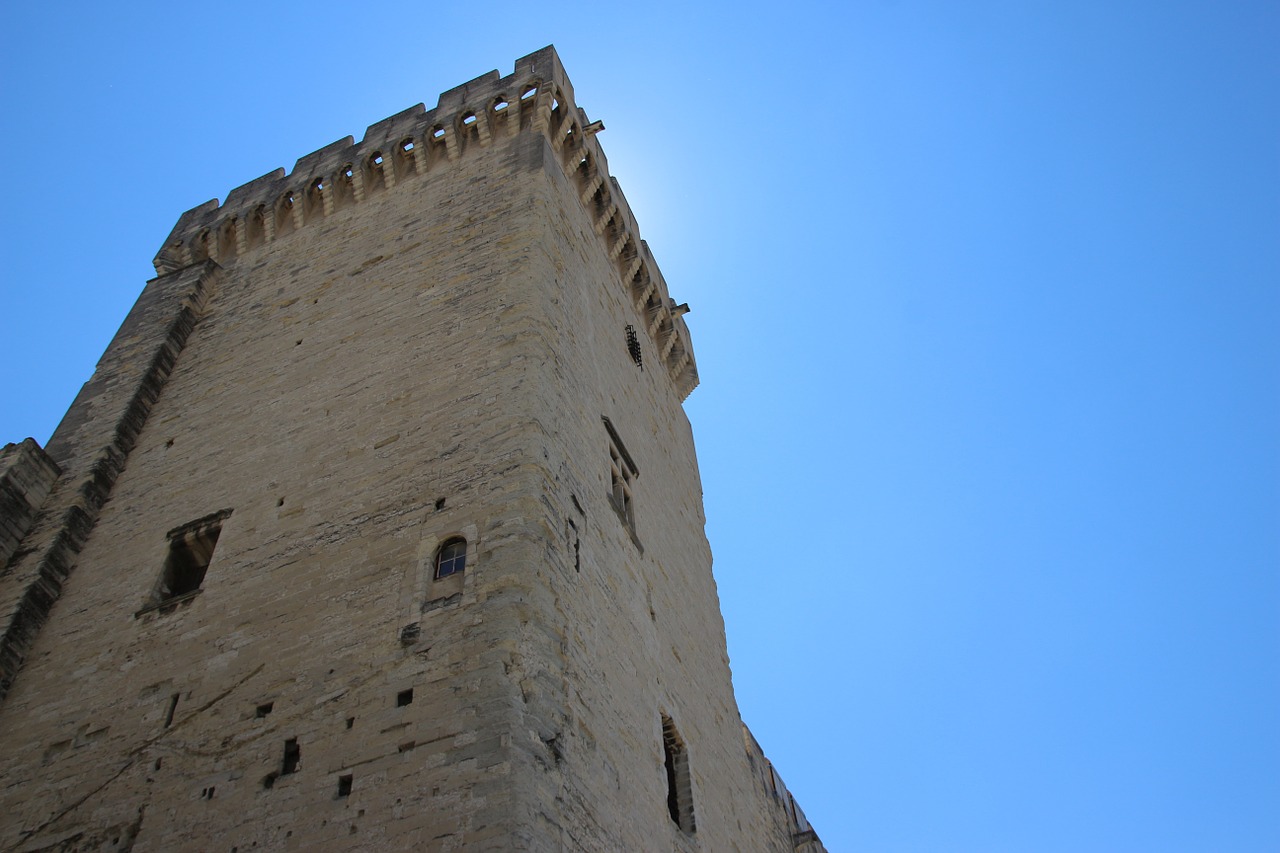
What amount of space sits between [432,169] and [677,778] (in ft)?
25.2

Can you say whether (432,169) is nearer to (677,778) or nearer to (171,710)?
(171,710)

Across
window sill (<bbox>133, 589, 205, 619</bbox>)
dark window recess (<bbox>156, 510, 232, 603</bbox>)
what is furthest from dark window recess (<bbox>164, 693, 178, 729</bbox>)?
dark window recess (<bbox>156, 510, 232, 603</bbox>)

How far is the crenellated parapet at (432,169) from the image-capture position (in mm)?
13016

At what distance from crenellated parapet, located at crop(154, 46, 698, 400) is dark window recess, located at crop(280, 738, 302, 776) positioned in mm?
7812

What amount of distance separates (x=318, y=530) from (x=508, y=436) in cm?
174

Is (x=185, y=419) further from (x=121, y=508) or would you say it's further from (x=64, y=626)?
(x=64, y=626)

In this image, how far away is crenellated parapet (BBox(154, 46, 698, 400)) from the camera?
42.7 ft

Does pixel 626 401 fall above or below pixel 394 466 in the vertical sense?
above

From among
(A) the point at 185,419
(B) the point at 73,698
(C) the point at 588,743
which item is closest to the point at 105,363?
(A) the point at 185,419

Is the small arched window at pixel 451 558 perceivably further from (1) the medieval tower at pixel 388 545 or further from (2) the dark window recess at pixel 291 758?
(2) the dark window recess at pixel 291 758

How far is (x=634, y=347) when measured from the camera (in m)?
13.6

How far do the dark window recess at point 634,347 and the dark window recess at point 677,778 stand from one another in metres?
5.30

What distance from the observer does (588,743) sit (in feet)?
23.4

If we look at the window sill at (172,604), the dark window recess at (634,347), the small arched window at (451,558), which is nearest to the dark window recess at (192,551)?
the window sill at (172,604)
